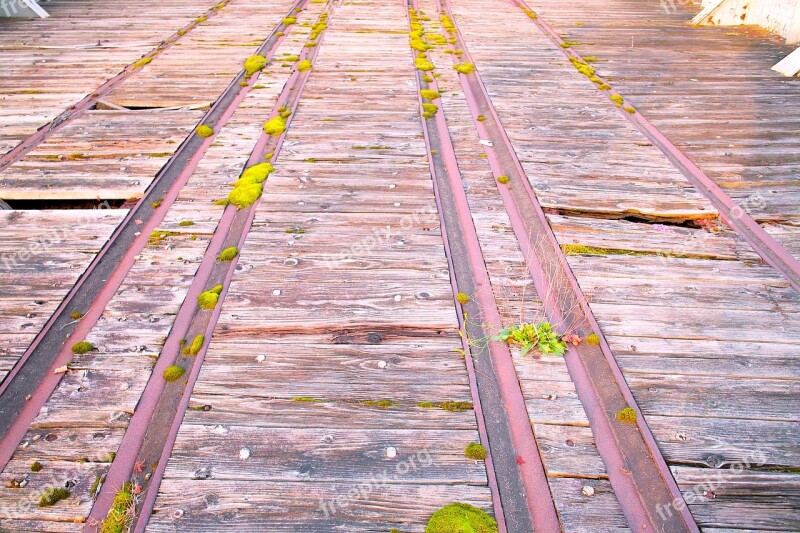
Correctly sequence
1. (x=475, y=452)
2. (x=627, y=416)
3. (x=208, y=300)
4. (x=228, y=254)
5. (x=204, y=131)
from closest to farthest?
(x=475, y=452), (x=627, y=416), (x=208, y=300), (x=228, y=254), (x=204, y=131)

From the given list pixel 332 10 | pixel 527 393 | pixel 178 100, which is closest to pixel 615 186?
pixel 527 393

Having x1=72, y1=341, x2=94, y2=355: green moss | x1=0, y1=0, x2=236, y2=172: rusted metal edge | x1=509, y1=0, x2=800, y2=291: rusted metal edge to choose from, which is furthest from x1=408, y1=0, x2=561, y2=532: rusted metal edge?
x1=0, y1=0, x2=236, y2=172: rusted metal edge

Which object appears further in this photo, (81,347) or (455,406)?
(81,347)

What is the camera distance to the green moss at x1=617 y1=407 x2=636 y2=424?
2.70 m

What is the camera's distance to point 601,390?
288 cm

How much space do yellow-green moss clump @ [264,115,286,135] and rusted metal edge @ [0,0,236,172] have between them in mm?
2486

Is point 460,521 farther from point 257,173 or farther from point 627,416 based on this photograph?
point 257,173

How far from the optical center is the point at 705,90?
673 cm

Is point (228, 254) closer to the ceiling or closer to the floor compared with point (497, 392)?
closer to the ceiling

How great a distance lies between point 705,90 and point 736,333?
5.00m

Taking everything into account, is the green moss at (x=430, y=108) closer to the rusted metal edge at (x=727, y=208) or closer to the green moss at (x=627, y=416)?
the rusted metal edge at (x=727, y=208)

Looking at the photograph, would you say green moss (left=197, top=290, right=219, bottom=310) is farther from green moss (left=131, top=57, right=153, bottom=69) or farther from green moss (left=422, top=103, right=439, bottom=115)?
green moss (left=131, top=57, right=153, bottom=69)

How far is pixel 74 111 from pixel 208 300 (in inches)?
175

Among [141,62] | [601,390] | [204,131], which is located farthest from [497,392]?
[141,62]
